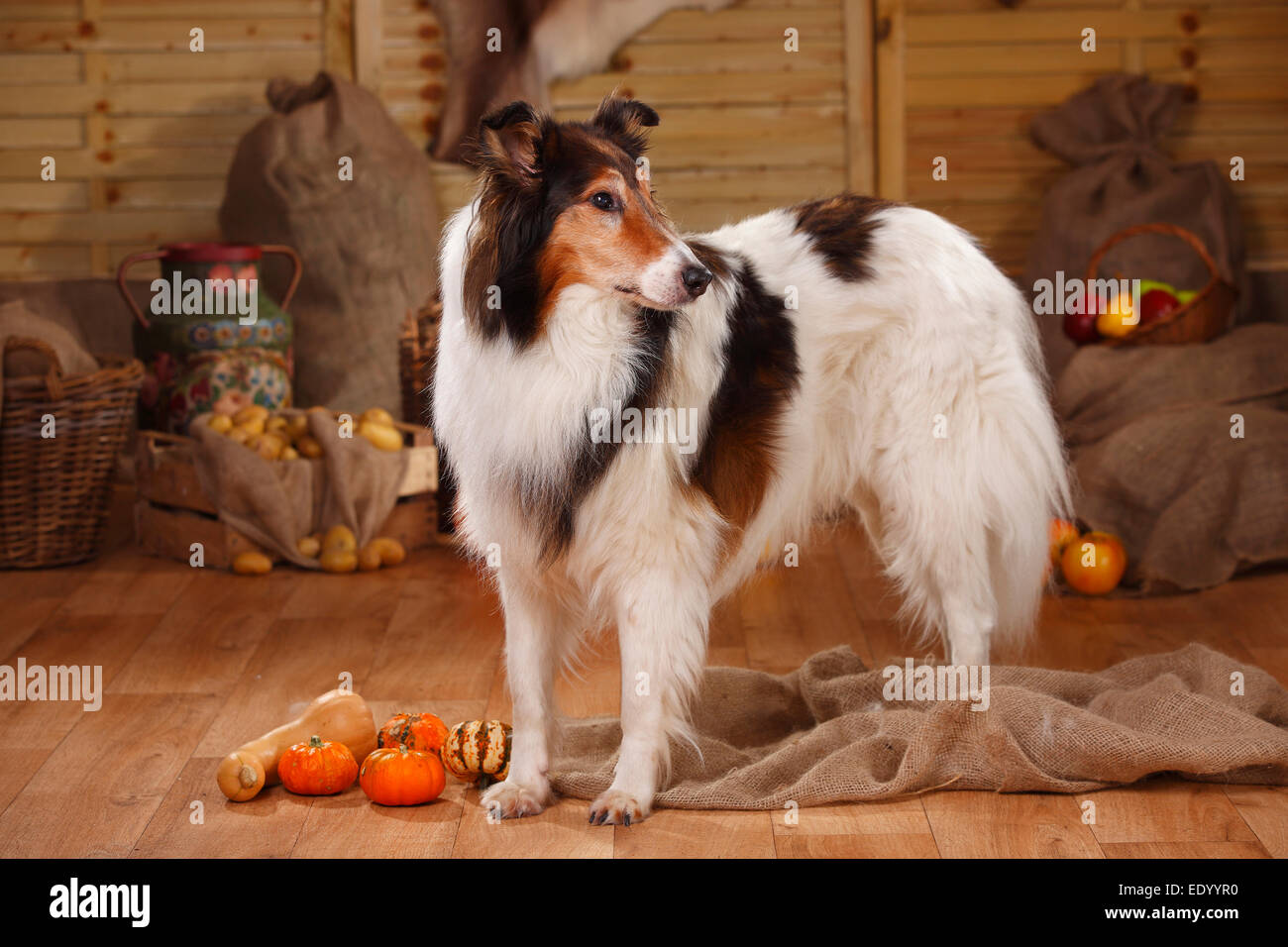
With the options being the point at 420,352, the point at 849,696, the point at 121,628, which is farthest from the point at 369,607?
the point at 849,696

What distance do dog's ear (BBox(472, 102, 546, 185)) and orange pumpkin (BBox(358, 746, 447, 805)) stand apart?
108cm

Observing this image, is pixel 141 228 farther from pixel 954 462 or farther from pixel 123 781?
pixel 954 462

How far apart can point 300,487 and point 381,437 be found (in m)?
0.33

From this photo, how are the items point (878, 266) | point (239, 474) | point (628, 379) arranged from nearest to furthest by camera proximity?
1. point (628, 379)
2. point (878, 266)
3. point (239, 474)

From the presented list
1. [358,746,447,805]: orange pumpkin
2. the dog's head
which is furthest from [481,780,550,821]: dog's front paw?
the dog's head

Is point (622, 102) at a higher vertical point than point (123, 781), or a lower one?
higher

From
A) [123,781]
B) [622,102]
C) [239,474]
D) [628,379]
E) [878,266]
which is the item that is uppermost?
[622,102]

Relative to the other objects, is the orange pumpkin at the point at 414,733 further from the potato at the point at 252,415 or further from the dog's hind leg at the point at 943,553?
the potato at the point at 252,415

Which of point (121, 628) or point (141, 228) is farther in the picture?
point (141, 228)

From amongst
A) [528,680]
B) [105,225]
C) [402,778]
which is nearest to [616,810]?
[528,680]

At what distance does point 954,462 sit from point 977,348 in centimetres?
25

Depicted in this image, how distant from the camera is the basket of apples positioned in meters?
4.62

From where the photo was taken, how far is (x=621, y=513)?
8.42 ft

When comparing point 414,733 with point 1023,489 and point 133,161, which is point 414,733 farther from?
point 133,161
